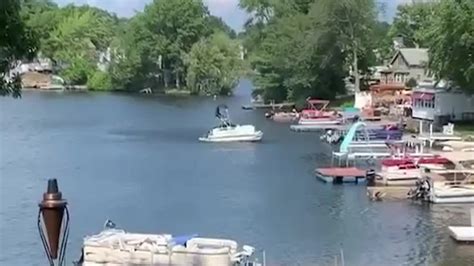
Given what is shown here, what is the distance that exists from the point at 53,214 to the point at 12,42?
2.47 m

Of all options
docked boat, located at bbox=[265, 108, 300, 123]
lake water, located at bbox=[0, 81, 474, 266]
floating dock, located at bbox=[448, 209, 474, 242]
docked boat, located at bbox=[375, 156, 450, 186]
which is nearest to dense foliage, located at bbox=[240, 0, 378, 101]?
docked boat, located at bbox=[265, 108, 300, 123]

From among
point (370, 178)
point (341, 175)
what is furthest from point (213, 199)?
point (370, 178)

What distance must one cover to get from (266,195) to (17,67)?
2627cm

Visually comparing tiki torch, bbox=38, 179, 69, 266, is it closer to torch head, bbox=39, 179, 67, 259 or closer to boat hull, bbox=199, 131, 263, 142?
torch head, bbox=39, 179, 67, 259

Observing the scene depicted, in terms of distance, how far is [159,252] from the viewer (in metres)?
19.6

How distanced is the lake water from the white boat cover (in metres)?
3.11

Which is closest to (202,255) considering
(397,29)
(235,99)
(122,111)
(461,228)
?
(461,228)

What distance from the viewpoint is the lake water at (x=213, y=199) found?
2523 cm

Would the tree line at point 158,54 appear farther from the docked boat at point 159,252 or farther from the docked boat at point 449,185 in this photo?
the docked boat at point 159,252

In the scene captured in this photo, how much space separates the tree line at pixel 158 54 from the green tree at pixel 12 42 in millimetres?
85869

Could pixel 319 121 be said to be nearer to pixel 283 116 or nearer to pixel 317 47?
pixel 283 116

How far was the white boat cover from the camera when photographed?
19266mm

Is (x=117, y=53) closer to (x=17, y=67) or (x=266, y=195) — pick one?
(x=266, y=195)

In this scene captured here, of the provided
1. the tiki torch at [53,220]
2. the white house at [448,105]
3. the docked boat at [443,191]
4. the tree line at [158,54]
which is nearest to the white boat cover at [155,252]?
the docked boat at [443,191]
